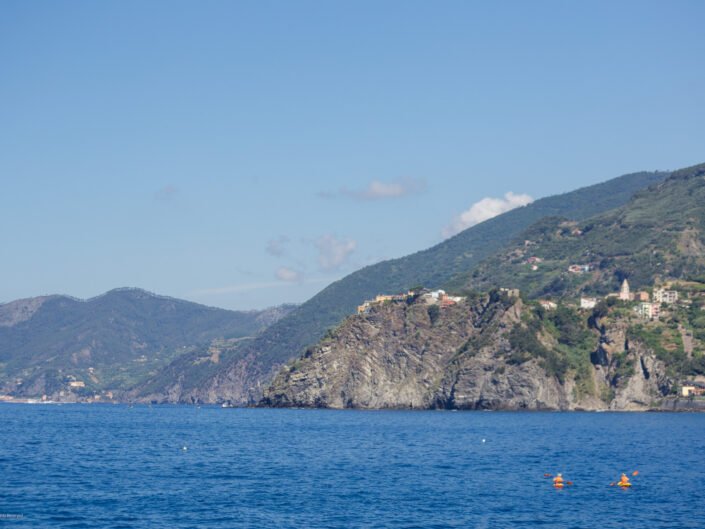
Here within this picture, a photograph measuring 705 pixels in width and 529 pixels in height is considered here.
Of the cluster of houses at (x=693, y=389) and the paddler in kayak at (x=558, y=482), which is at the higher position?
the cluster of houses at (x=693, y=389)

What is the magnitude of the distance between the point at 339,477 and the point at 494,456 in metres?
23.3

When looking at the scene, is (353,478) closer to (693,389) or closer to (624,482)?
(624,482)

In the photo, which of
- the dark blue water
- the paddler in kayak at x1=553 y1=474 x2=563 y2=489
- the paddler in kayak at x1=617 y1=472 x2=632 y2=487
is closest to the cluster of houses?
the dark blue water

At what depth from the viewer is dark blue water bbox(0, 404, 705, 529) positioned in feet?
218

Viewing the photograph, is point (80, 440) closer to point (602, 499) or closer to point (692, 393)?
point (602, 499)

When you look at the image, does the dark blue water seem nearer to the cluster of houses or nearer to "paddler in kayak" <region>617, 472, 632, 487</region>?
"paddler in kayak" <region>617, 472, 632, 487</region>

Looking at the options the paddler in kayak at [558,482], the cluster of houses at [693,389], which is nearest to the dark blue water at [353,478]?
the paddler in kayak at [558,482]

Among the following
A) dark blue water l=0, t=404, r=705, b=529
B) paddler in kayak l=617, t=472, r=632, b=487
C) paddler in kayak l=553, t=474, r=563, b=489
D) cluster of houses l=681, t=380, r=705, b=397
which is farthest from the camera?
cluster of houses l=681, t=380, r=705, b=397

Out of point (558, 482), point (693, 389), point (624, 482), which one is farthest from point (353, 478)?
point (693, 389)

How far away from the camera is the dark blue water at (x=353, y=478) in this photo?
66.6 m

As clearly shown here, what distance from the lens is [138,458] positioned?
335 feet

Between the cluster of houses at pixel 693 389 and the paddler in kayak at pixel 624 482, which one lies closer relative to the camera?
the paddler in kayak at pixel 624 482

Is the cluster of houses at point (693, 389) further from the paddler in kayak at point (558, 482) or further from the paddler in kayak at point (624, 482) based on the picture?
the paddler in kayak at point (558, 482)

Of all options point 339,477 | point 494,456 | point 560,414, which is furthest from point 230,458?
point 560,414
